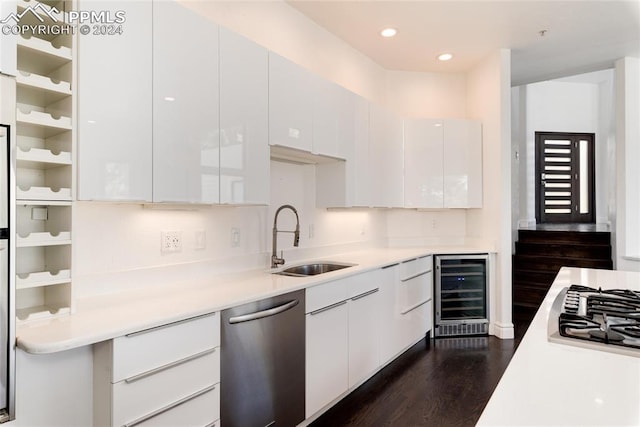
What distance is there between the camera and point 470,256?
4.03 metres

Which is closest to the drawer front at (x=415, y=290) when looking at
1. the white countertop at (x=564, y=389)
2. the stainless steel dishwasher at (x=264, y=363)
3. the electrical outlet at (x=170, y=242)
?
the stainless steel dishwasher at (x=264, y=363)

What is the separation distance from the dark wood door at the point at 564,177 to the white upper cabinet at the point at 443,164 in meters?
4.93

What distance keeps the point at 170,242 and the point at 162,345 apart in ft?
2.62

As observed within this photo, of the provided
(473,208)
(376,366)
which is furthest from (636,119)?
(376,366)

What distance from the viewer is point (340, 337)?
257 cm

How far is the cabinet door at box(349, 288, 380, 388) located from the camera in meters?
2.70

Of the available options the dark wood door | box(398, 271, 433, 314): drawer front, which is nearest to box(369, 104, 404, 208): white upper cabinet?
box(398, 271, 433, 314): drawer front

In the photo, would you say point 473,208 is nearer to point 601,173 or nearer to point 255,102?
point 255,102

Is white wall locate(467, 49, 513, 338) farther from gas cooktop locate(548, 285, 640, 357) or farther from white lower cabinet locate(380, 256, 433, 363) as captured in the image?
gas cooktop locate(548, 285, 640, 357)

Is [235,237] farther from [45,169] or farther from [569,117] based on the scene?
[569,117]

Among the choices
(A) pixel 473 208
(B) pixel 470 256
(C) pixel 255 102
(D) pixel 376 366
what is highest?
(C) pixel 255 102

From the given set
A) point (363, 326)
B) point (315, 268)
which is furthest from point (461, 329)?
point (315, 268)

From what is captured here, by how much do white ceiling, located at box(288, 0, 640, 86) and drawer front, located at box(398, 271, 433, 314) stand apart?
227 cm

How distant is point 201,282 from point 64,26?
4.53 feet
